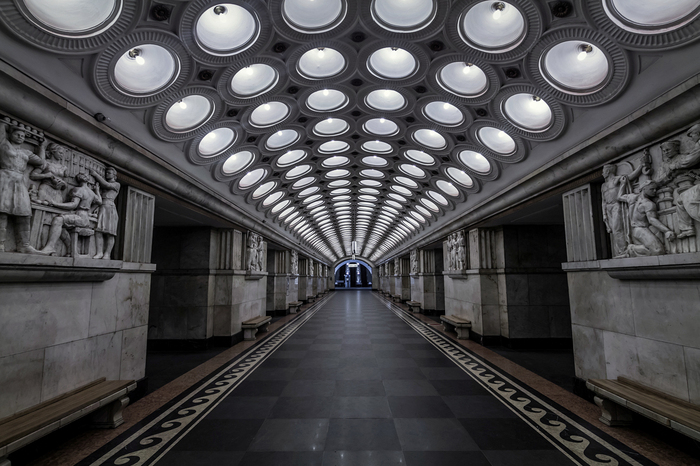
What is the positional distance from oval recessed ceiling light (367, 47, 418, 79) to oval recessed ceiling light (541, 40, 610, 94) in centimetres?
229

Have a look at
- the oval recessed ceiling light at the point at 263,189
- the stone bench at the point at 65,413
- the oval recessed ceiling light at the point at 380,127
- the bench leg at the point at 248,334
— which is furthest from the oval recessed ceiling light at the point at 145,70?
the bench leg at the point at 248,334

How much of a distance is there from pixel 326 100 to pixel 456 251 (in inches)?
277

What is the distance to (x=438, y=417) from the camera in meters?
4.59

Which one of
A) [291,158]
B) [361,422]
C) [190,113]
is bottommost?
[361,422]

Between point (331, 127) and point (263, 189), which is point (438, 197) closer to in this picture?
point (331, 127)

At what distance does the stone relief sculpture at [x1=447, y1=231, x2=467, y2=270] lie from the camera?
1124 centimetres

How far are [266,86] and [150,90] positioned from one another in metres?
2.11

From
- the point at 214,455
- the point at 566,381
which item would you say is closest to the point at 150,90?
the point at 214,455

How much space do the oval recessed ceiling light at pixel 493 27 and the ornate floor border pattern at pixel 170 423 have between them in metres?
6.88

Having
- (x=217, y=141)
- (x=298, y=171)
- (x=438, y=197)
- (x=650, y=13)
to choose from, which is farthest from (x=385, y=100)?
(x=438, y=197)

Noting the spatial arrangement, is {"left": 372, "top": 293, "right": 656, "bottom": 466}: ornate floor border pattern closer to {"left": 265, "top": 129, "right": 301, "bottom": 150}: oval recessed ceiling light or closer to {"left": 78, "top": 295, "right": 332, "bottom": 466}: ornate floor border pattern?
{"left": 78, "top": 295, "right": 332, "bottom": 466}: ornate floor border pattern

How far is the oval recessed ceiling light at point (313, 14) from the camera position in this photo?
16.6 feet

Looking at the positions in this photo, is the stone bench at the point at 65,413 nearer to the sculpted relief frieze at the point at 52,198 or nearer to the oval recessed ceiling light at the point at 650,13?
the sculpted relief frieze at the point at 52,198

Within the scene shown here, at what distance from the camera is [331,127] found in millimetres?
9312
